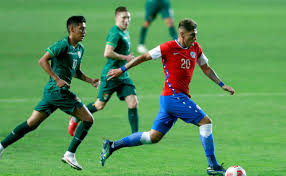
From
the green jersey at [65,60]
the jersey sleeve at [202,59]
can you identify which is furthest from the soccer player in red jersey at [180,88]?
the green jersey at [65,60]

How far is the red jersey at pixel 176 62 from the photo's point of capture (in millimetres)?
8922

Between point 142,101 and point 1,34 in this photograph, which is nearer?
point 142,101

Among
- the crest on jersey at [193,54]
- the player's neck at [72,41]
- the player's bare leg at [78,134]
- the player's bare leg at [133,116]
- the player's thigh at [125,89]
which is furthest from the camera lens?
the player's thigh at [125,89]

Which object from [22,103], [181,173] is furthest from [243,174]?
[22,103]

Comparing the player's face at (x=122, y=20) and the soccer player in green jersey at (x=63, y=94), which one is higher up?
the player's face at (x=122, y=20)

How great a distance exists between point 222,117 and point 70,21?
4657 mm

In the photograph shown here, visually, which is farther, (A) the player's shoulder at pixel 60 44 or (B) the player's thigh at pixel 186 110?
(A) the player's shoulder at pixel 60 44

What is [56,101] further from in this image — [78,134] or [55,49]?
[55,49]

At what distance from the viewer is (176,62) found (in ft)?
29.4

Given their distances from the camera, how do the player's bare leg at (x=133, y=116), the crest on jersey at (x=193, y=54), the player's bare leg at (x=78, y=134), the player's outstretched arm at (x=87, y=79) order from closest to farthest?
the crest on jersey at (x=193, y=54)
the player's bare leg at (x=78, y=134)
the player's outstretched arm at (x=87, y=79)
the player's bare leg at (x=133, y=116)

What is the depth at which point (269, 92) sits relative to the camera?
15477 millimetres

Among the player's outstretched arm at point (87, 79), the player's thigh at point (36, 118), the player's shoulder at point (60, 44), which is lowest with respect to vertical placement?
the player's thigh at point (36, 118)

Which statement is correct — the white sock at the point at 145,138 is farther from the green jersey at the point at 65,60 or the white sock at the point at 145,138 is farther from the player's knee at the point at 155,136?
the green jersey at the point at 65,60

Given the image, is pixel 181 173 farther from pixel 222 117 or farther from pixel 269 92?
pixel 269 92
